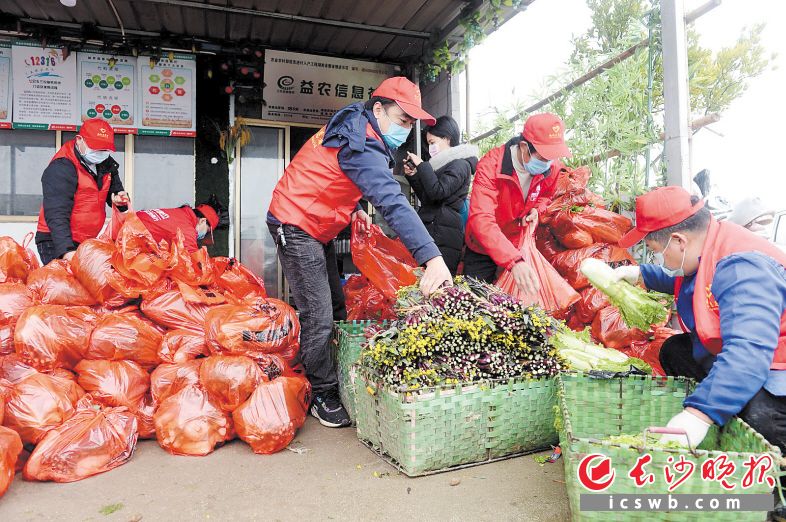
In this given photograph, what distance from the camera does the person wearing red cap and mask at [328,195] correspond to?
2775 millimetres

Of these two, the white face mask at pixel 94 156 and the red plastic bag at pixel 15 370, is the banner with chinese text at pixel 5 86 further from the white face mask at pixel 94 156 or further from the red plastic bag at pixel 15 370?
the red plastic bag at pixel 15 370

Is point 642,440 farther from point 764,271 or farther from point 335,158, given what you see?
point 335,158

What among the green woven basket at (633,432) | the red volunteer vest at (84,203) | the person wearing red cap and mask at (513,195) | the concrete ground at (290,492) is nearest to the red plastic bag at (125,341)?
the concrete ground at (290,492)

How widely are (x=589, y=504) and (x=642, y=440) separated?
9.8 inches

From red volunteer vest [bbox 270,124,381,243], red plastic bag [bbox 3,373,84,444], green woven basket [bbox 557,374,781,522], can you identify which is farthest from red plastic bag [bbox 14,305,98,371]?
green woven basket [bbox 557,374,781,522]

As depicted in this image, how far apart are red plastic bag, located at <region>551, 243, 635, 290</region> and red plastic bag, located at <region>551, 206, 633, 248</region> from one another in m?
0.05

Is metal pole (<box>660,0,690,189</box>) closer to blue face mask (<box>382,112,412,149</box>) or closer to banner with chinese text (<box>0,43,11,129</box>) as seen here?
blue face mask (<box>382,112,412,149</box>)

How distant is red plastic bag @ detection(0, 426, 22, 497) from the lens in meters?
2.16

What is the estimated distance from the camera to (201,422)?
2674 mm

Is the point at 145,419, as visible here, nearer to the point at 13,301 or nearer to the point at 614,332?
the point at 13,301

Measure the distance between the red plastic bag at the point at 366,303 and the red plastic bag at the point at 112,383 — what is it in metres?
1.37

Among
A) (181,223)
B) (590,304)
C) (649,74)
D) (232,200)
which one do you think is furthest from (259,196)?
(649,74)

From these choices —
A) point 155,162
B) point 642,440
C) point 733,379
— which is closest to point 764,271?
point 733,379

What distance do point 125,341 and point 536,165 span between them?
2599 millimetres
